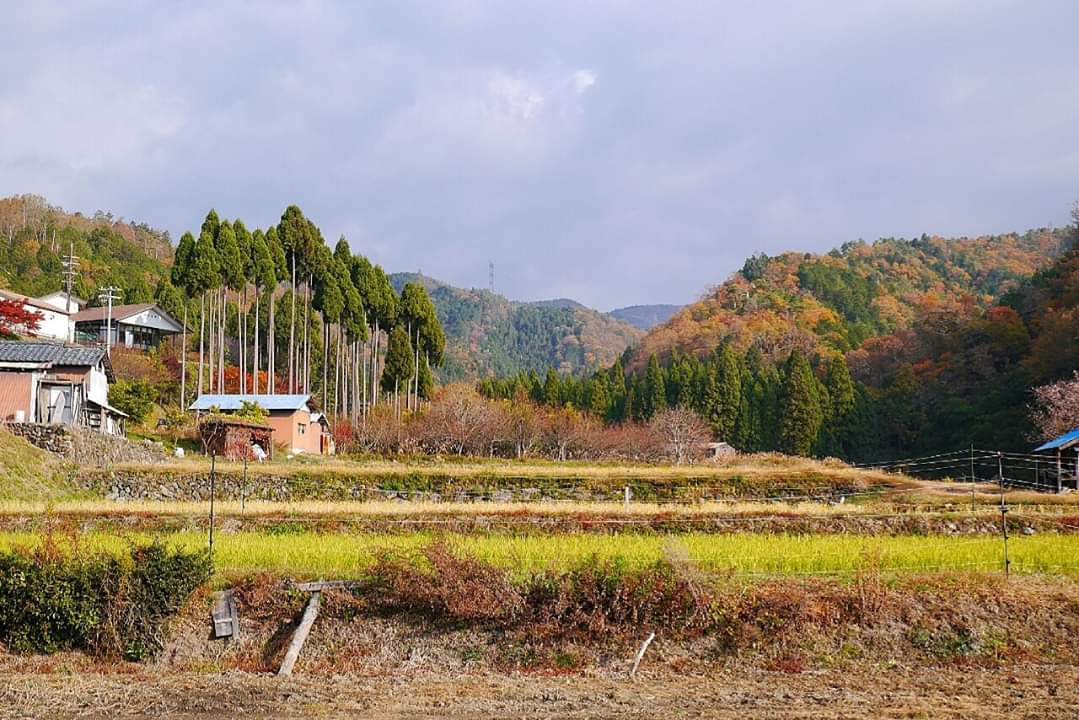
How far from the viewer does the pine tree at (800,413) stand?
5478cm

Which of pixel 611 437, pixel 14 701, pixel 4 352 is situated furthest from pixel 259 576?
pixel 611 437

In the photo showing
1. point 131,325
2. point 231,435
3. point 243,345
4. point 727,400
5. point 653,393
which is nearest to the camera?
point 231,435

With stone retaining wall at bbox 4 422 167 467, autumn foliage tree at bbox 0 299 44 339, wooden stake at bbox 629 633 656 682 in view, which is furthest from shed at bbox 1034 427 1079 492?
autumn foliage tree at bbox 0 299 44 339

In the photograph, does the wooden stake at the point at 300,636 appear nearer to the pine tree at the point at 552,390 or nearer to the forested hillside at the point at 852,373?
the forested hillside at the point at 852,373

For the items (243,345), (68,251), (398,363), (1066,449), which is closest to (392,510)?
(1066,449)

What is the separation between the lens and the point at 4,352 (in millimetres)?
30812

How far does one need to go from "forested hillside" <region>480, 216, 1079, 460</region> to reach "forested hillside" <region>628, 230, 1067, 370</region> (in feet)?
0.84

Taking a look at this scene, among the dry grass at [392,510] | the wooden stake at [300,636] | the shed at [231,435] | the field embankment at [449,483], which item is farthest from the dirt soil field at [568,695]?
the shed at [231,435]

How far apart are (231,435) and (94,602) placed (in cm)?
2239

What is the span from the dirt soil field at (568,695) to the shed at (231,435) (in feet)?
74.8

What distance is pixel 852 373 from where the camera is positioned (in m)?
67.7

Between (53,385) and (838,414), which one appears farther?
(838,414)

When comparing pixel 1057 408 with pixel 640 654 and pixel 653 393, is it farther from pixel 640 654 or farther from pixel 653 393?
pixel 640 654

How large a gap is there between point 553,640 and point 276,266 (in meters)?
37.7
